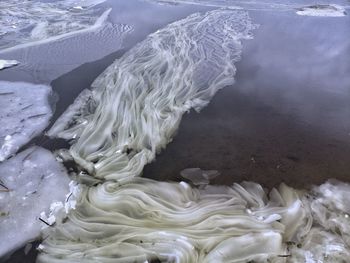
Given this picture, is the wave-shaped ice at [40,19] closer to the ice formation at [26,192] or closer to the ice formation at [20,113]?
the ice formation at [20,113]

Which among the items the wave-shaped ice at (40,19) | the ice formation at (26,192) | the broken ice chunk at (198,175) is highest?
the wave-shaped ice at (40,19)

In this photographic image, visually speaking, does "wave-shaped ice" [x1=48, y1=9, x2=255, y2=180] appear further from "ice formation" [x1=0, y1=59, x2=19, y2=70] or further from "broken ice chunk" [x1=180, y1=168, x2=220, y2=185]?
"ice formation" [x1=0, y1=59, x2=19, y2=70]

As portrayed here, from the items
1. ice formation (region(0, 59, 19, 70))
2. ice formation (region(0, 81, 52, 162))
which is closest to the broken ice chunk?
ice formation (region(0, 81, 52, 162))

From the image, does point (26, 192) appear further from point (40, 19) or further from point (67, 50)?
point (40, 19)

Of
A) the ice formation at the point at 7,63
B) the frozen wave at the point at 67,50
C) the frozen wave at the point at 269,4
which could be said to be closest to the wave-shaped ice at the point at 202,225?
the frozen wave at the point at 67,50

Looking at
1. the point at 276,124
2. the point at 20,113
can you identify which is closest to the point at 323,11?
the point at 276,124
